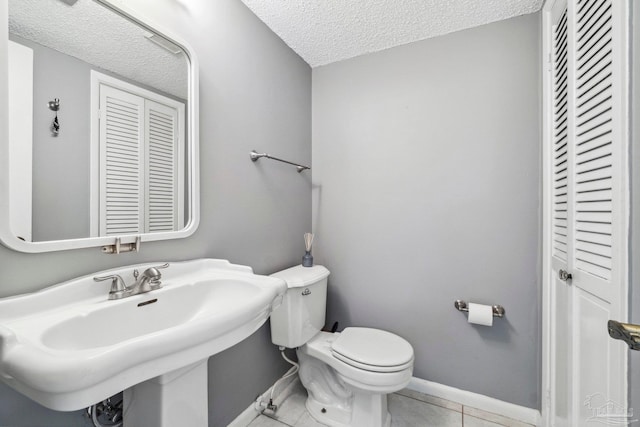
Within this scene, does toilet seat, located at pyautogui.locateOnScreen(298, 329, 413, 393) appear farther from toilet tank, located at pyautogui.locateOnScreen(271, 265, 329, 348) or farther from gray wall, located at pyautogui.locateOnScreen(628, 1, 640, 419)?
gray wall, located at pyautogui.locateOnScreen(628, 1, 640, 419)

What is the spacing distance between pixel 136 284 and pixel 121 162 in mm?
428

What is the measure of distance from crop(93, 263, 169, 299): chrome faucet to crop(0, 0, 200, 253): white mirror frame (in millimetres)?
115

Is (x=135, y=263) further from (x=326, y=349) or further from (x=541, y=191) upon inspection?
(x=541, y=191)

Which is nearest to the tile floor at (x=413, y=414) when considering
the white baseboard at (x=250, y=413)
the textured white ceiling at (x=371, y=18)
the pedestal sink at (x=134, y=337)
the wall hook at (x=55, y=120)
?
the white baseboard at (x=250, y=413)

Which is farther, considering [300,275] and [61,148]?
[300,275]

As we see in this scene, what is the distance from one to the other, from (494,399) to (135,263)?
6.32ft

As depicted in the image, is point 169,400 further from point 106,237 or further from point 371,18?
point 371,18

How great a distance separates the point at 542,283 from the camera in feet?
4.26

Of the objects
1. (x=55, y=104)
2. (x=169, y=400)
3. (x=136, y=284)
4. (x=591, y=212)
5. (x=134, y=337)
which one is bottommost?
(x=169, y=400)

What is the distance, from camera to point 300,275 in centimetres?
A: 149

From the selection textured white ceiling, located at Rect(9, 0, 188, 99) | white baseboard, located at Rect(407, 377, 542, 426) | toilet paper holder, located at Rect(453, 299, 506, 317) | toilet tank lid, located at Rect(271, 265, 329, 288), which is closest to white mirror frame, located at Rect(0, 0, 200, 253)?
textured white ceiling, located at Rect(9, 0, 188, 99)

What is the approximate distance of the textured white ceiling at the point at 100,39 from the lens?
74 centimetres

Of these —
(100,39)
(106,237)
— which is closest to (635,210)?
(106,237)

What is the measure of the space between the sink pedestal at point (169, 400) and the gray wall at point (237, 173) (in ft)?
0.56
